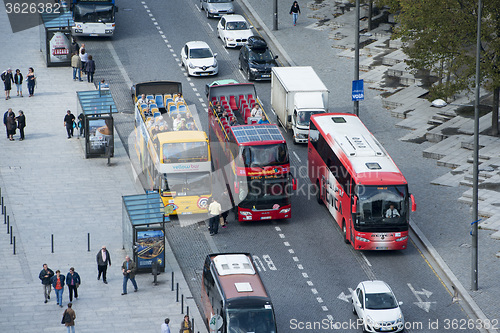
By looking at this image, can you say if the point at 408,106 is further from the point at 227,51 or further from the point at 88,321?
the point at 88,321

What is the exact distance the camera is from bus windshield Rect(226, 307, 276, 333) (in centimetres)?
3172

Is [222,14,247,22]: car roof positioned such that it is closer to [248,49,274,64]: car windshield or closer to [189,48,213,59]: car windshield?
[189,48,213,59]: car windshield

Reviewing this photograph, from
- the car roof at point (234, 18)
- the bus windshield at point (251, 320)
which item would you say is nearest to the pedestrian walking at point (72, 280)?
the bus windshield at point (251, 320)

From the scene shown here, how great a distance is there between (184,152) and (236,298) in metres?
12.0

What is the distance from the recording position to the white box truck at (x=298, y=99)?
164ft

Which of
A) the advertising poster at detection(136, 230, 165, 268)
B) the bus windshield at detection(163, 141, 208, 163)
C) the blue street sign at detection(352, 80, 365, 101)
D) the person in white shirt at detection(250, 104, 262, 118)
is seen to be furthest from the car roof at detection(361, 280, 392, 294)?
the blue street sign at detection(352, 80, 365, 101)

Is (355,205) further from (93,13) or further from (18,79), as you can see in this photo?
(93,13)

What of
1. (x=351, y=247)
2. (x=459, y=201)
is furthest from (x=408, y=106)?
(x=351, y=247)

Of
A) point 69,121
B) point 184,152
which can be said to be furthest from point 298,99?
point 69,121

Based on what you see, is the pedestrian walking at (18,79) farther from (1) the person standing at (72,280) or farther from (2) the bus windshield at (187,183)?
(1) the person standing at (72,280)

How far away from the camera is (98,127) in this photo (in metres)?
48.9

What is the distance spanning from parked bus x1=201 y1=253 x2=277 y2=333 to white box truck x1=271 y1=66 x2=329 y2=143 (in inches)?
644

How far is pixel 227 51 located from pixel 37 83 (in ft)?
39.8

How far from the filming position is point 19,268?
1535 inches
